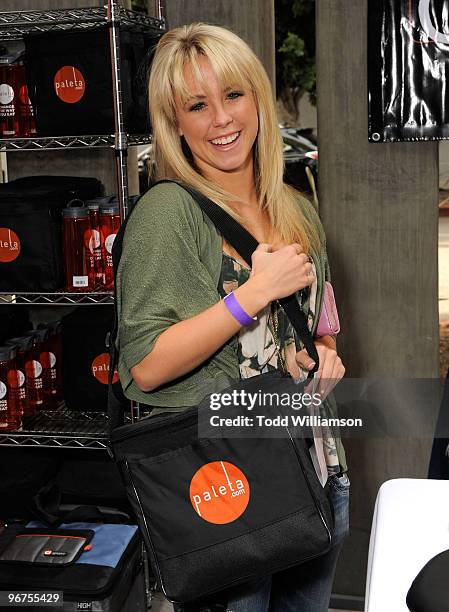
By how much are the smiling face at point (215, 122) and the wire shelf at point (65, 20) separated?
0.81 m

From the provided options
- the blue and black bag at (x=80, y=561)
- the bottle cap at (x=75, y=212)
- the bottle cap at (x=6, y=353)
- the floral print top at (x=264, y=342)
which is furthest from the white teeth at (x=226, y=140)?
the blue and black bag at (x=80, y=561)

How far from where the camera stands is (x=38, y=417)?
2645 mm

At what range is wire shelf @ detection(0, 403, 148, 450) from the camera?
251 centimetres

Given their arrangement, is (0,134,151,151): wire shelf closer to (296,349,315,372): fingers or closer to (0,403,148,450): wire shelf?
(0,403,148,450): wire shelf

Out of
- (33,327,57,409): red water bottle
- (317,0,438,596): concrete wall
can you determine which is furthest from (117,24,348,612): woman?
(33,327,57,409): red water bottle

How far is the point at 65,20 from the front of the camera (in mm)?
2371

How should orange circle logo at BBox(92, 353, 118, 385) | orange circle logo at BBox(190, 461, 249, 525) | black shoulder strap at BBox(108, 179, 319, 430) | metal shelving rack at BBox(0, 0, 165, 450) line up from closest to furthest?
1. orange circle logo at BBox(190, 461, 249, 525)
2. black shoulder strap at BBox(108, 179, 319, 430)
3. metal shelving rack at BBox(0, 0, 165, 450)
4. orange circle logo at BBox(92, 353, 118, 385)

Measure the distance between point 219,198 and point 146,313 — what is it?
11.3 inches

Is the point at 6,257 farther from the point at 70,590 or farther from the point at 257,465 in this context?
Answer: the point at 257,465

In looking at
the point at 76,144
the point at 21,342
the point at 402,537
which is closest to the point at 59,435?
the point at 21,342

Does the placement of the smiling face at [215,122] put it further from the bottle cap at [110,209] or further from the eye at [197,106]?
the bottle cap at [110,209]

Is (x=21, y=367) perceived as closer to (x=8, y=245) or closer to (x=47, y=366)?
(x=47, y=366)

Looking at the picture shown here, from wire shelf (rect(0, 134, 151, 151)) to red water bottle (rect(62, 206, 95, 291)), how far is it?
18 centimetres

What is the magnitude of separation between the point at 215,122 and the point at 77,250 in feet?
3.19
